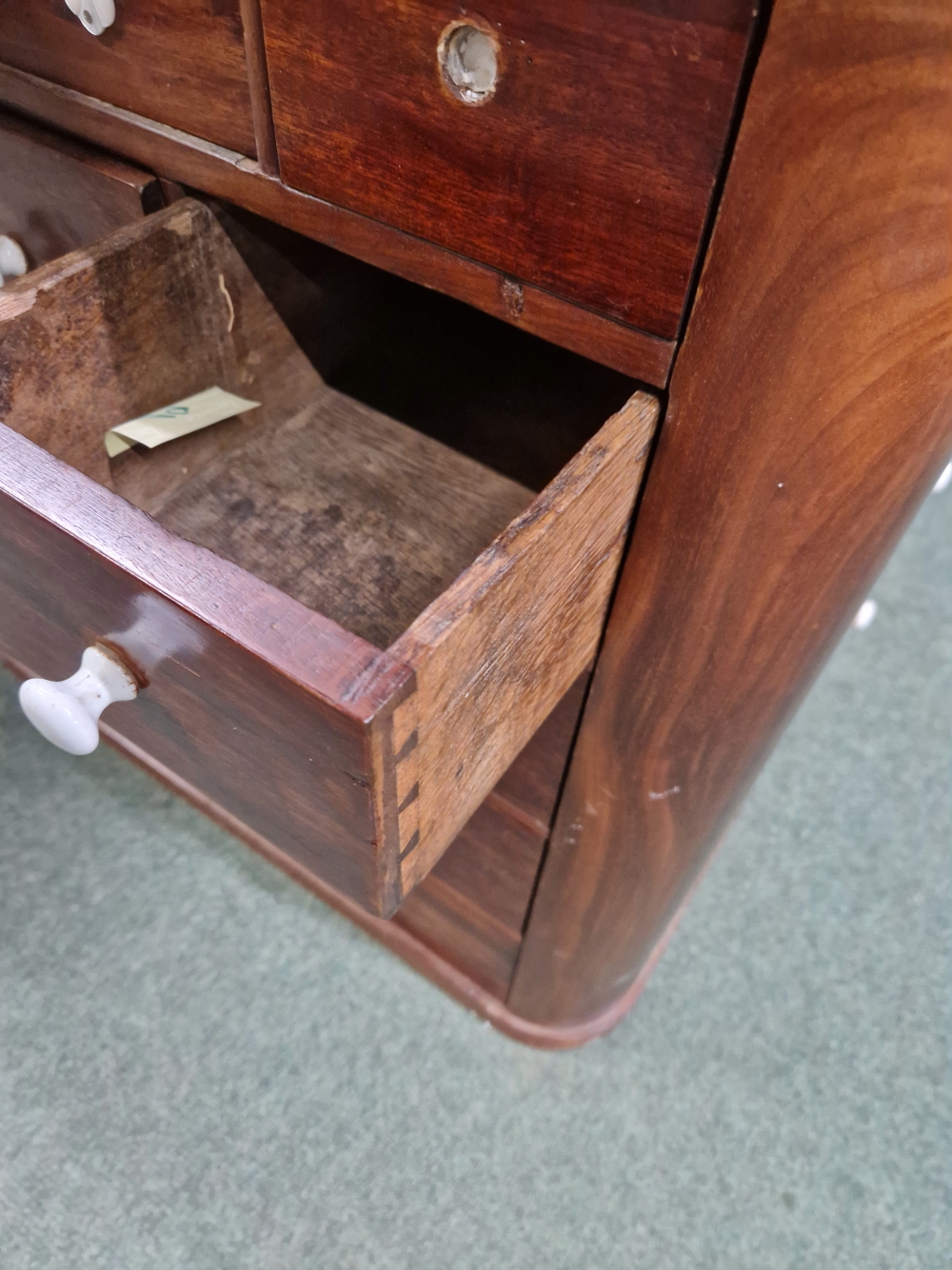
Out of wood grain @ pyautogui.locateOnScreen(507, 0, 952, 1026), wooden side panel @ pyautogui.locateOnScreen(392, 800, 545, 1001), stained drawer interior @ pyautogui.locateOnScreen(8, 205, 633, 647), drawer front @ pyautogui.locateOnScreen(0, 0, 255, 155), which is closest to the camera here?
wood grain @ pyautogui.locateOnScreen(507, 0, 952, 1026)

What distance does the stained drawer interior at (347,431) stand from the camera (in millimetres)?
476

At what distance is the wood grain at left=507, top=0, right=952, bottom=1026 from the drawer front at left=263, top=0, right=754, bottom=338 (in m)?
0.02

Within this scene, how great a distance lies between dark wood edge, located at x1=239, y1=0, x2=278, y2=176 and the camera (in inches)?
13.9

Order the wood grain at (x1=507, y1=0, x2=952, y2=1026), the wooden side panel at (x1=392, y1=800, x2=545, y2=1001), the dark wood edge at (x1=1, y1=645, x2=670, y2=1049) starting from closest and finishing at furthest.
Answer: the wood grain at (x1=507, y1=0, x2=952, y2=1026) → the wooden side panel at (x1=392, y1=800, x2=545, y2=1001) → the dark wood edge at (x1=1, y1=645, x2=670, y2=1049)

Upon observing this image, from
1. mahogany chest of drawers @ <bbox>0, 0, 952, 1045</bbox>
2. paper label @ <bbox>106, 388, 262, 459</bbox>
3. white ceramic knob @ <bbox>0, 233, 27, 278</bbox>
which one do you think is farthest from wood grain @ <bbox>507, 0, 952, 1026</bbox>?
white ceramic knob @ <bbox>0, 233, 27, 278</bbox>

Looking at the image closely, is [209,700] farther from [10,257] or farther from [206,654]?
[10,257]

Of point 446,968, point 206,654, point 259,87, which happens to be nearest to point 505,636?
point 206,654

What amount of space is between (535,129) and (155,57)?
0.19 m

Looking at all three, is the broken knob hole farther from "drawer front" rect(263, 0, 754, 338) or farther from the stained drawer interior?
the stained drawer interior

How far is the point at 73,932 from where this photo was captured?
0.82 meters

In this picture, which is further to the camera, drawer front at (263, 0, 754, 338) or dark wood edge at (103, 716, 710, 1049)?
dark wood edge at (103, 716, 710, 1049)

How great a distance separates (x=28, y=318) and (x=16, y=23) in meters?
0.15

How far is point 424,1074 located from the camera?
0.77m

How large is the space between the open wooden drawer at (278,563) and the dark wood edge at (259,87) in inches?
2.8
